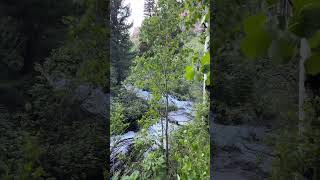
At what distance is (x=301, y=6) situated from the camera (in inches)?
10.7

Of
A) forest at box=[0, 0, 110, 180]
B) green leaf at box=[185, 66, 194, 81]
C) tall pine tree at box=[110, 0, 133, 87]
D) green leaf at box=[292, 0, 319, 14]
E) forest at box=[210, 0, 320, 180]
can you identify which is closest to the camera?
green leaf at box=[292, 0, 319, 14]

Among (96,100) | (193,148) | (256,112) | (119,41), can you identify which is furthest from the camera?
(193,148)

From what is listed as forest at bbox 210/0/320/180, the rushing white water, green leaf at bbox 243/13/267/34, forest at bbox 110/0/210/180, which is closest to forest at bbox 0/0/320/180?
forest at bbox 210/0/320/180

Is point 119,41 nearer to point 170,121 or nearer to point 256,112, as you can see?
point 170,121

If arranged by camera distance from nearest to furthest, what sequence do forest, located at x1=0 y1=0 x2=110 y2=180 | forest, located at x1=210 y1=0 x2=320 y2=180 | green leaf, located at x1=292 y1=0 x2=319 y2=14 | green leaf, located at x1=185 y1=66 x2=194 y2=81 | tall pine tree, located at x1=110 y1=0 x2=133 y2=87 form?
1. green leaf, located at x1=292 y1=0 x2=319 y2=14
2. forest, located at x1=210 y1=0 x2=320 y2=180
3. forest, located at x1=0 y1=0 x2=110 y2=180
4. tall pine tree, located at x1=110 y1=0 x2=133 y2=87
5. green leaf, located at x1=185 y1=66 x2=194 y2=81

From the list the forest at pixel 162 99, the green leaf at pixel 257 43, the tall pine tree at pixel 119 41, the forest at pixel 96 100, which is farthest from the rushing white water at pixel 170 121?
the green leaf at pixel 257 43

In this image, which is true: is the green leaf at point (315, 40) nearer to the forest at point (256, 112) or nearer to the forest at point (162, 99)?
the forest at point (256, 112)

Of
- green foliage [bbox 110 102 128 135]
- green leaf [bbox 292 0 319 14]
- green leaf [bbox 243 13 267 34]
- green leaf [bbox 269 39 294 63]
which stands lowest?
green foliage [bbox 110 102 128 135]

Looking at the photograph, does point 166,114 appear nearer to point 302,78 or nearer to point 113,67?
point 113,67

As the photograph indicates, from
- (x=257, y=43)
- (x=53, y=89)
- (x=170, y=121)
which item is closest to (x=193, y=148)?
(x=170, y=121)

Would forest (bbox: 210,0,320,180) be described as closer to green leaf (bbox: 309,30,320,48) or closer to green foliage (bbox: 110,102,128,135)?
green foliage (bbox: 110,102,128,135)

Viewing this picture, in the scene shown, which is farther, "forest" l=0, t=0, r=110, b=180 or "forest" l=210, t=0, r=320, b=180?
"forest" l=0, t=0, r=110, b=180

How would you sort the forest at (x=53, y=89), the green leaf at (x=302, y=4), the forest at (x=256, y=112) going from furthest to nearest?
the forest at (x=53, y=89) < the forest at (x=256, y=112) < the green leaf at (x=302, y=4)

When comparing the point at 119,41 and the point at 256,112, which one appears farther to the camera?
the point at 119,41
